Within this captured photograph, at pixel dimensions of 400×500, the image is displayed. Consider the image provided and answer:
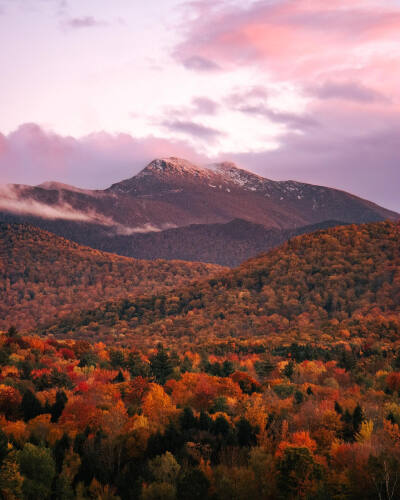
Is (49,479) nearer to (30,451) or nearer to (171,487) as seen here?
(30,451)

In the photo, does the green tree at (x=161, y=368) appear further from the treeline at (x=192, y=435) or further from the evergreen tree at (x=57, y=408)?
the evergreen tree at (x=57, y=408)

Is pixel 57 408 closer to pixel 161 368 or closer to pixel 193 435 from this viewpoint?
pixel 193 435

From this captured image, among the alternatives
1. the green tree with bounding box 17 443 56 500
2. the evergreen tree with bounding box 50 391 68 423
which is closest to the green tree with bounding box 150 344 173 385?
the evergreen tree with bounding box 50 391 68 423

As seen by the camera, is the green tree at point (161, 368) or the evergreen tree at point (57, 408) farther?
the green tree at point (161, 368)

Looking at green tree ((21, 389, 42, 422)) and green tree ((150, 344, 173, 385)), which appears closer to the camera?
green tree ((21, 389, 42, 422))

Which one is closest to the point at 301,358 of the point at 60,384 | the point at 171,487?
the point at 60,384

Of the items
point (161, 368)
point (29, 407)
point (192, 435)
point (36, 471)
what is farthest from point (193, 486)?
point (161, 368)

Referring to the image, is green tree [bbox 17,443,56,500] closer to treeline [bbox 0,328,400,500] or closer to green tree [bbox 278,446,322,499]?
treeline [bbox 0,328,400,500]

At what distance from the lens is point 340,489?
6062 cm

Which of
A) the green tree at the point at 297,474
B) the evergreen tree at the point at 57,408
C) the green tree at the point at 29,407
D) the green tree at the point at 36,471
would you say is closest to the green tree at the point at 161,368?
the evergreen tree at the point at 57,408

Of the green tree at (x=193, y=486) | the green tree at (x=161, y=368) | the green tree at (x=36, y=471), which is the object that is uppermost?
the green tree at (x=193, y=486)

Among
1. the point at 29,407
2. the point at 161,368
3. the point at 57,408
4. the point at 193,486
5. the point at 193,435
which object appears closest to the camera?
the point at 193,486

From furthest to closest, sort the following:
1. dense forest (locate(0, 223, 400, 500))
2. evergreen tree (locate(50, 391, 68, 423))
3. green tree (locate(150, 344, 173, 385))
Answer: green tree (locate(150, 344, 173, 385)) → evergreen tree (locate(50, 391, 68, 423)) → dense forest (locate(0, 223, 400, 500))

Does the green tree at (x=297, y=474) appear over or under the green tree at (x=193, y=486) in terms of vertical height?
over
